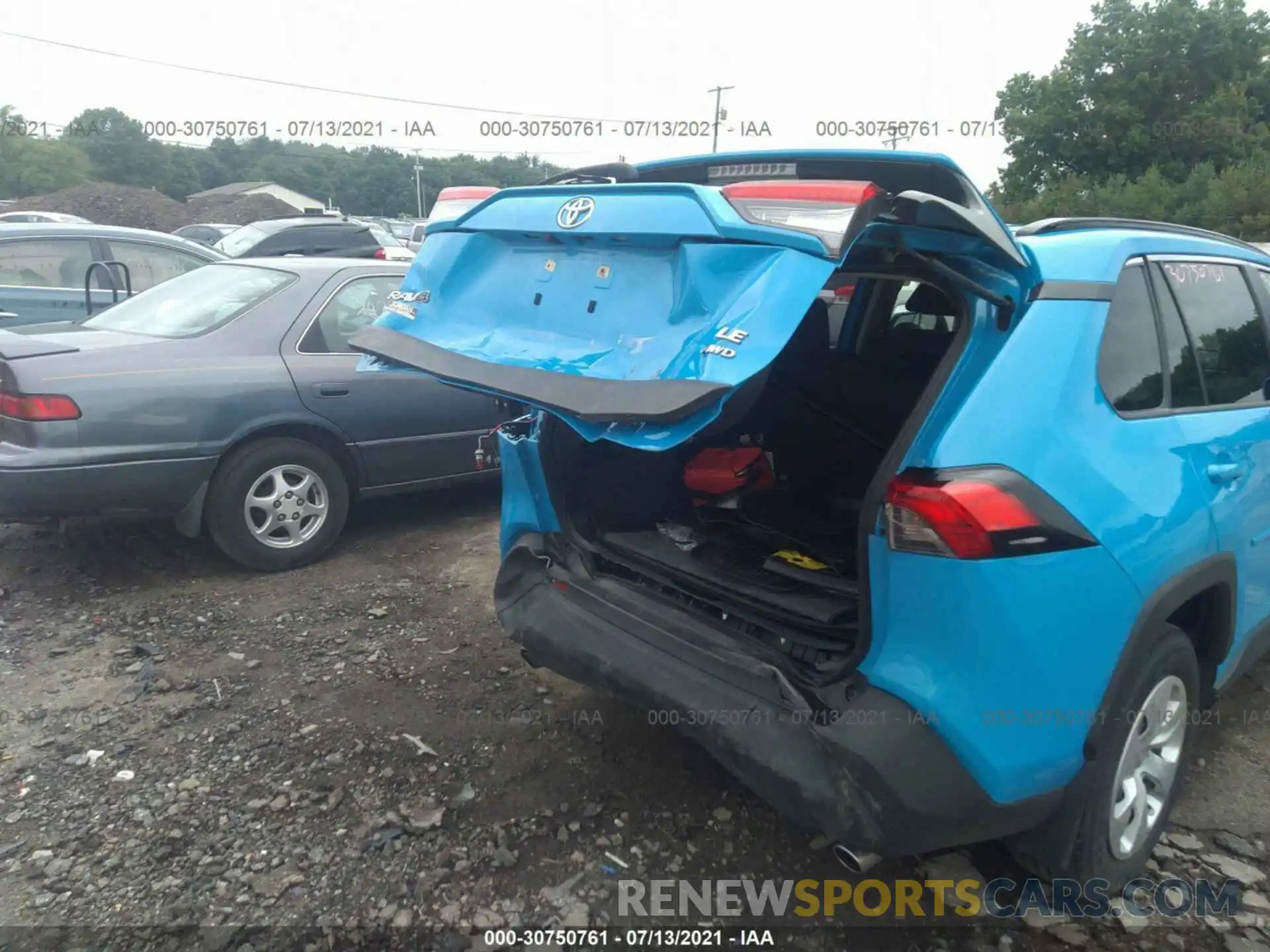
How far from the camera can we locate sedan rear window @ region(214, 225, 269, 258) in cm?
1274

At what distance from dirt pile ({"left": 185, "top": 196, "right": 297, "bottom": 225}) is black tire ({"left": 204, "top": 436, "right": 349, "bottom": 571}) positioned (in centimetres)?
2948

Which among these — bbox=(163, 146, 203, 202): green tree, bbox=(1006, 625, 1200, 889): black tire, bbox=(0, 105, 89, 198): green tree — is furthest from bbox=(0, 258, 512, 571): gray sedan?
bbox=(163, 146, 203, 202): green tree

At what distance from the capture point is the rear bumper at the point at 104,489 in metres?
4.04

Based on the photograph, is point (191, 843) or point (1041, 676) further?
point (191, 843)

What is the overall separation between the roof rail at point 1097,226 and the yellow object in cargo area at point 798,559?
3.56 ft

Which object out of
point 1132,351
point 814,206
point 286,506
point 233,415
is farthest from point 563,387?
point 286,506

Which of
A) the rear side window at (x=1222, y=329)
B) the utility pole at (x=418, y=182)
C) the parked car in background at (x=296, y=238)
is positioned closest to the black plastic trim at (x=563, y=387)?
the rear side window at (x=1222, y=329)

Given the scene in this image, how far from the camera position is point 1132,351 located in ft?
7.87

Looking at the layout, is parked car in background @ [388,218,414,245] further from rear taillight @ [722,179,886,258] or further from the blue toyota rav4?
rear taillight @ [722,179,886,258]

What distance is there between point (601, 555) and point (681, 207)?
1248mm

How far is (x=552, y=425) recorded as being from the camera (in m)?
3.04

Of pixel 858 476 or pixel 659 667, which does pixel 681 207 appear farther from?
pixel 858 476

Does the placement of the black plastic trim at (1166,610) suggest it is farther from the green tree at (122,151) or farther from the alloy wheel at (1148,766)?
the green tree at (122,151)

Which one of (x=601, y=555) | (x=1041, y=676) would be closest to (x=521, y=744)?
(x=601, y=555)
